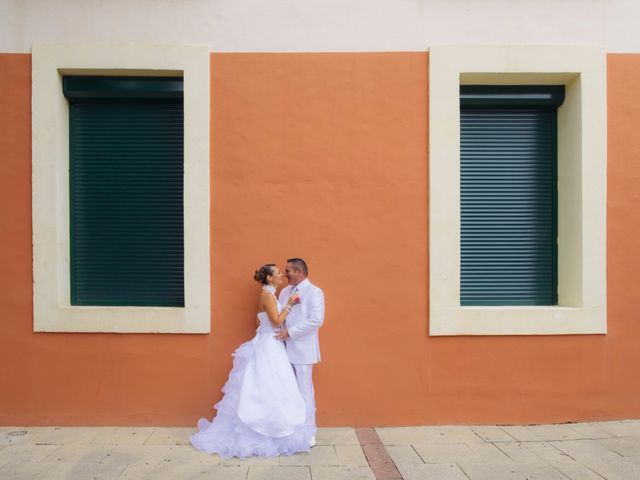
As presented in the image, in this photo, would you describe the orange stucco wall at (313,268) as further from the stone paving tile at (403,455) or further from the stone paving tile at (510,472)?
the stone paving tile at (510,472)

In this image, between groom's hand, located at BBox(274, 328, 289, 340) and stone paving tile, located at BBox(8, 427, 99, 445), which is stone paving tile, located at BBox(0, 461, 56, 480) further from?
groom's hand, located at BBox(274, 328, 289, 340)

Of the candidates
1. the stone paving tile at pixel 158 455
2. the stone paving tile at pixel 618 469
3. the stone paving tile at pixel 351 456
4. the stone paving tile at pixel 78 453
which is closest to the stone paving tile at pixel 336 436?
the stone paving tile at pixel 351 456

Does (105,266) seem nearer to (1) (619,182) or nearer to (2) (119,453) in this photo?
(2) (119,453)

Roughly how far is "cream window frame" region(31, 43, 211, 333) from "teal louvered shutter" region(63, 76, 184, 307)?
1.01ft

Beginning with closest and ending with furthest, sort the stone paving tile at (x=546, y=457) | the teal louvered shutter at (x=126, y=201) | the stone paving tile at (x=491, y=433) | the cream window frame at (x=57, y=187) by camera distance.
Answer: the stone paving tile at (x=546, y=457)
the stone paving tile at (x=491, y=433)
the cream window frame at (x=57, y=187)
the teal louvered shutter at (x=126, y=201)

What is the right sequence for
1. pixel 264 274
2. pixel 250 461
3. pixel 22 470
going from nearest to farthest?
1. pixel 22 470
2. pixel 250 461
3. pixel 264 274

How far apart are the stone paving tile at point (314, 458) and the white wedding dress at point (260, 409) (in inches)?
3.2

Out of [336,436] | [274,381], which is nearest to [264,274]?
[274,381]

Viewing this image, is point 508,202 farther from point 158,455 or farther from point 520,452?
point 158,455

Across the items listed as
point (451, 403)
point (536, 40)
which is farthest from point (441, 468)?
point (536, 40)

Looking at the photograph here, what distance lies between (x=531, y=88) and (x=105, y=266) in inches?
209

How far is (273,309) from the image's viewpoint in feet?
16.4

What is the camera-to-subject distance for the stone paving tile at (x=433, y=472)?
174 inches

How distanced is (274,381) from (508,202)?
3.34 metres
